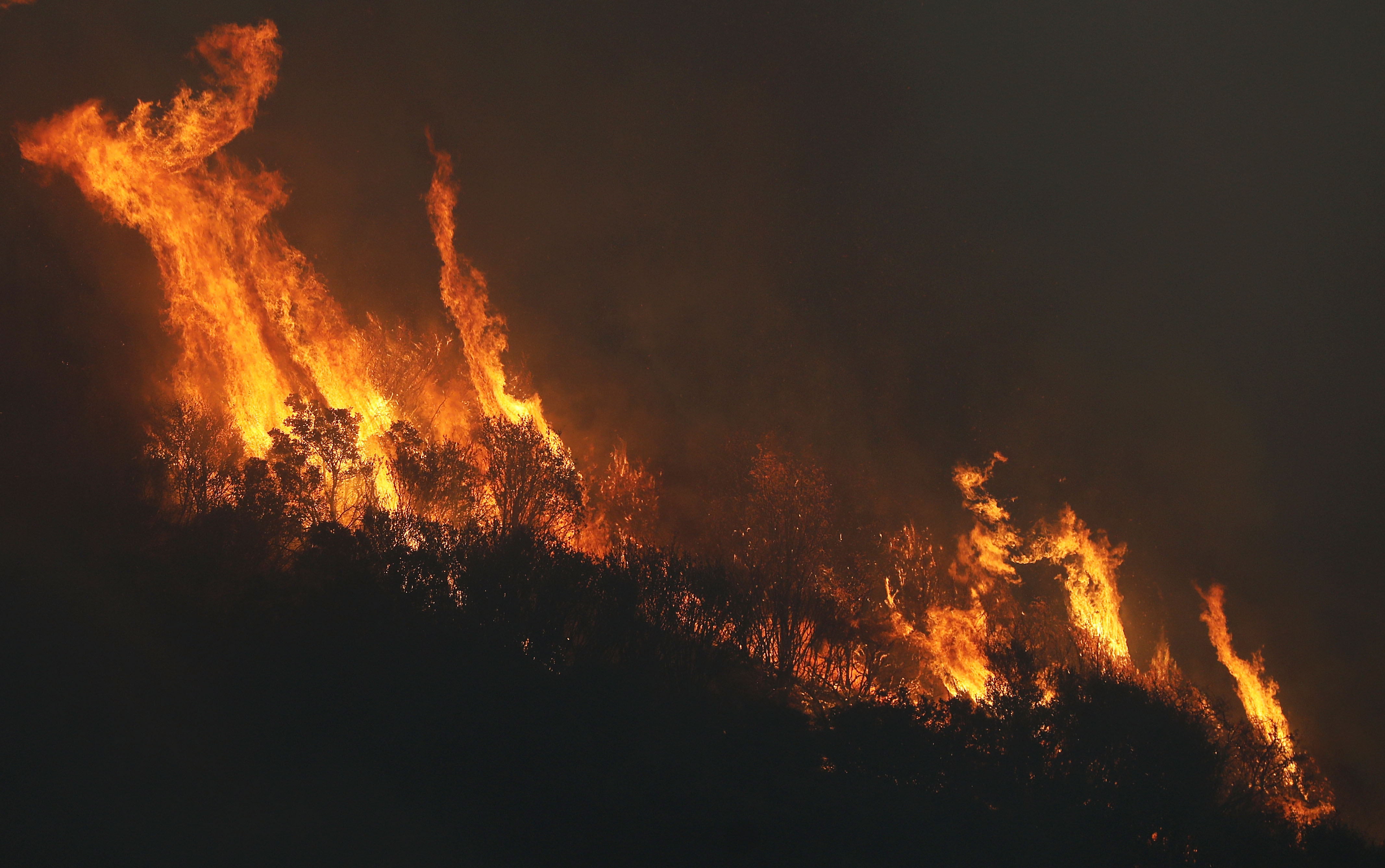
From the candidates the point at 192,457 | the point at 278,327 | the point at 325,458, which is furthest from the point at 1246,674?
the point at 278,327

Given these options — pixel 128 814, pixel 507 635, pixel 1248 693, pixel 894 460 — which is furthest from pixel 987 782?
pixel 1248 693

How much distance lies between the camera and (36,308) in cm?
1515

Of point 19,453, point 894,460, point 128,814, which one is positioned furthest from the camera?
point 894,460

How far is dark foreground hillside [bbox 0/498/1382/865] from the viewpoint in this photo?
719 cm

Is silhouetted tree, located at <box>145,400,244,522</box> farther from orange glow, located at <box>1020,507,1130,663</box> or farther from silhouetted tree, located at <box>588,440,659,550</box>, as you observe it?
orange glow, located at <box>1020,507,1130,663</box>

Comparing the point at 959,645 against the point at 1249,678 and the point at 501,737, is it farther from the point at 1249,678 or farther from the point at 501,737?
the point at 501,737

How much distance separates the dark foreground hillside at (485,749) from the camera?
719 centimetres

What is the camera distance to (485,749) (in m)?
7.59

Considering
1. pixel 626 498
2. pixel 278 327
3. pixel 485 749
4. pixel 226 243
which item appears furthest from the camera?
pixel 626 498

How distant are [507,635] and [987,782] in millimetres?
5360

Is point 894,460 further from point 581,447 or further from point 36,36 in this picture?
point 36,36

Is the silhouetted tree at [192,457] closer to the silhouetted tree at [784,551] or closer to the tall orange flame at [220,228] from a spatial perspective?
the tall orange flame at [220,228]

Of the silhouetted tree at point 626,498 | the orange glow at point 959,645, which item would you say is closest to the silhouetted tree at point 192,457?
the silhouetted tree at point 626,498

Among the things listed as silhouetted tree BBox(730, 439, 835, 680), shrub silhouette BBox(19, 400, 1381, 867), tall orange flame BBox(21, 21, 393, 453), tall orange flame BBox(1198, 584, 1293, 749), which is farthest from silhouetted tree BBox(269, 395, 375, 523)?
tall orange flame BBox(1198, 584, 1293, 749)
